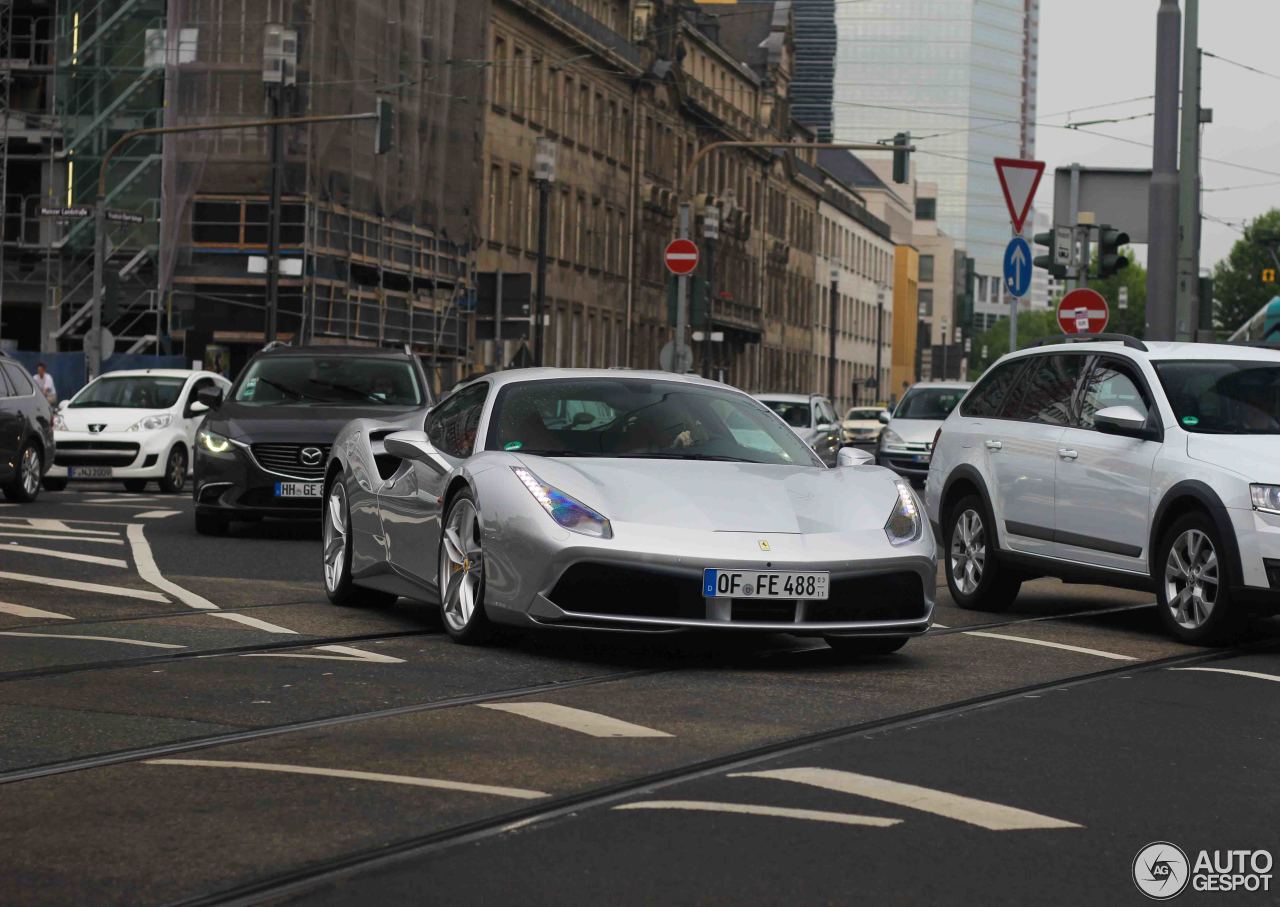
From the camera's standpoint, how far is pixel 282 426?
62.9 ft

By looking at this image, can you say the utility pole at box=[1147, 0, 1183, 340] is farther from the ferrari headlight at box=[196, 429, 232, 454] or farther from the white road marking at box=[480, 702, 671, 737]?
the white road marking at box=[480, 702, 671, 737]

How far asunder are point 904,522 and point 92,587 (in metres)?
5.38

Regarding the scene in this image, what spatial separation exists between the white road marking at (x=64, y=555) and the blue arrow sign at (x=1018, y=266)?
42.9 ft

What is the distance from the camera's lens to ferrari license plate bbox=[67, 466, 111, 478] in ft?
92.9

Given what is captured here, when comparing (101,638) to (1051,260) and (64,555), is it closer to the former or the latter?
(64,555)

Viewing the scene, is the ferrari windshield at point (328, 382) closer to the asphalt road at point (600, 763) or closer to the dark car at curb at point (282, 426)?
the dark car at curb at point (282, 426)

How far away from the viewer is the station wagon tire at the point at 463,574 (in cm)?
1056

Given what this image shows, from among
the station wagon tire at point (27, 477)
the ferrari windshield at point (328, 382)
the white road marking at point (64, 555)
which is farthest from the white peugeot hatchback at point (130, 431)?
the white road marking at point (64, 555)

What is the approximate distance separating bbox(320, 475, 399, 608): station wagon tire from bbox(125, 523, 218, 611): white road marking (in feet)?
2.22

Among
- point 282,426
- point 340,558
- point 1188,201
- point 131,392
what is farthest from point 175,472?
point 340,558

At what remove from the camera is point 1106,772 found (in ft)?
23.8

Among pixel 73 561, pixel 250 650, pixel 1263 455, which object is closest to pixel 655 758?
pixel 250 650

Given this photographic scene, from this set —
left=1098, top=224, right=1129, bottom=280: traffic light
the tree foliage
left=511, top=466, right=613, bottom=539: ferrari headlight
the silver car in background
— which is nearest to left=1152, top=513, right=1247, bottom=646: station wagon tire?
left=511, top=466, right=613, bottom=539: ferrari headlight

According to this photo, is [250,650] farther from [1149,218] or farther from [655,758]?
[1149,218]
